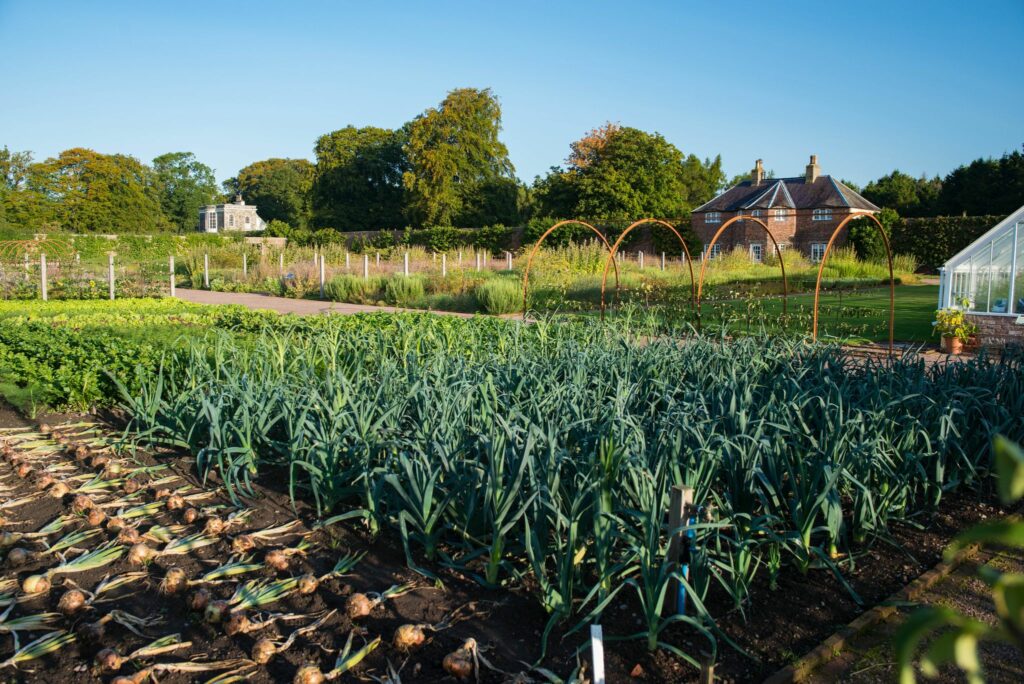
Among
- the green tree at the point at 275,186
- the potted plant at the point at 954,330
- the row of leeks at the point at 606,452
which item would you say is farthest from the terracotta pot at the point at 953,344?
the green tree at the point at 275,186

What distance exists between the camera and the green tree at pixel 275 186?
78000 millimetres

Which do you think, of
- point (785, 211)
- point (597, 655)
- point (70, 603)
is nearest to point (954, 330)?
point (597, 655)

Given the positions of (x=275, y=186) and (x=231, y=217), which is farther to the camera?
(x=275, y=186)

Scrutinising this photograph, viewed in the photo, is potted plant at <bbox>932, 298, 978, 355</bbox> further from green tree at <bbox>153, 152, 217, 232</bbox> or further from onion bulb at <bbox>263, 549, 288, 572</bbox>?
green tree at <bbox>153, 152, 217, 232</bbox>

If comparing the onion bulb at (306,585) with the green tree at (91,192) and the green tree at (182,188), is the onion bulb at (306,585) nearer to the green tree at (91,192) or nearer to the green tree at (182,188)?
the green tree at (91,192)

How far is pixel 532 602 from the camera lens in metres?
2.98

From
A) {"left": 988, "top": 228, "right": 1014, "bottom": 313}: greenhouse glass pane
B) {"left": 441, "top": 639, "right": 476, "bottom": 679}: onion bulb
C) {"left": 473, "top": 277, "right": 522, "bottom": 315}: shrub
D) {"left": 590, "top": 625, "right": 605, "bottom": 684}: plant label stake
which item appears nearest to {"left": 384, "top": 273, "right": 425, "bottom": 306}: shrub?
{"left": 473, "top": 277, "right": 522, "bottom": 315}: shrub

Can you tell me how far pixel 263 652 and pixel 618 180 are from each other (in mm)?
39154

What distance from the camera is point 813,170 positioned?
40.5 meters

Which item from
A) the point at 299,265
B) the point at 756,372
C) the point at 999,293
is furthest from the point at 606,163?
the point at 756,372

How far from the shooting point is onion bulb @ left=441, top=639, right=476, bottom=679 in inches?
96.3

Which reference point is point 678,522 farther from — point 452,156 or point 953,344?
point 452,156

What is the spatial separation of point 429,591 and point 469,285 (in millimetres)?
15935

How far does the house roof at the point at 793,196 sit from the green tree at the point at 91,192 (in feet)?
146
